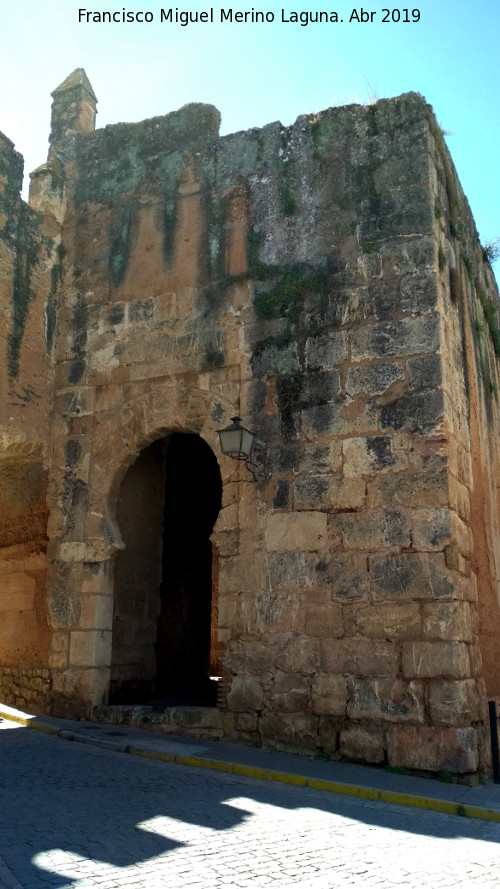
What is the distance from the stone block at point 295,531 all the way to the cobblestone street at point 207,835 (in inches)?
80.1

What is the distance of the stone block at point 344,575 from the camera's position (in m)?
6.59

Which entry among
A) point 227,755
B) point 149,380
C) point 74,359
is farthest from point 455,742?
point 74,359

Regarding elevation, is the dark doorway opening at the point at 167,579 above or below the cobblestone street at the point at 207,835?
above

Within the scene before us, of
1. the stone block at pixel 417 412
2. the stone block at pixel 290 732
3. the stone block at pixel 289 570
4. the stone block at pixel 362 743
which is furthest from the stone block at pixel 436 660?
the stone block at pixel 417 412

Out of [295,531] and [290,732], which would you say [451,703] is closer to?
[290,732]

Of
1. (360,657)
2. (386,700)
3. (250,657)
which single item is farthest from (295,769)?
(250,657)

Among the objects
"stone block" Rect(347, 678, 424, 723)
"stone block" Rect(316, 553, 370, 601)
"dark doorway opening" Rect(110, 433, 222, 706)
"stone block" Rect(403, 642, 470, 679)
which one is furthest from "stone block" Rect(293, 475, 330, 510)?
"dark doorway opening" Rect(110, 433, 222, 706)

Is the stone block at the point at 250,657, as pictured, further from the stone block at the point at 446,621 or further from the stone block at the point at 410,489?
the stone block at the point at 410,489

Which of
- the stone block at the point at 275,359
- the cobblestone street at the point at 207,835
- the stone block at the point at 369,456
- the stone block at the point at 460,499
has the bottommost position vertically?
the cobblestone street at the point at 207,835

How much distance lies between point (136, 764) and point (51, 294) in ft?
17.1

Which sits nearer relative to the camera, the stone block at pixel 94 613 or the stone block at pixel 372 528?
the stone block at pixel 372 528

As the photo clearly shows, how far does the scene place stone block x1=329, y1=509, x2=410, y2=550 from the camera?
6523 mm

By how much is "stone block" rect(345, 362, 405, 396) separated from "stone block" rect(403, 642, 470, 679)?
2.21 metres

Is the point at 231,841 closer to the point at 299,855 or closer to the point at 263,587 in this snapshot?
the point at 299,855
